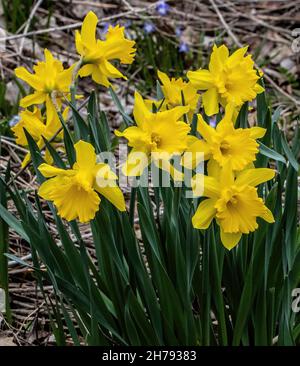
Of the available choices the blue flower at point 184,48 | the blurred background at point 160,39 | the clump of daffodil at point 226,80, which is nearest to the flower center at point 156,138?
the clump of daffodil at point 226,80

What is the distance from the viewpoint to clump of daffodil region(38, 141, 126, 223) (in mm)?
1287

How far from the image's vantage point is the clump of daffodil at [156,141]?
1280 mm

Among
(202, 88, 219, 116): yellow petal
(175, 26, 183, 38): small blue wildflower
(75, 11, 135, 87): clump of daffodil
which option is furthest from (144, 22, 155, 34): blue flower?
(202, 88, 219, 116): yellow petal

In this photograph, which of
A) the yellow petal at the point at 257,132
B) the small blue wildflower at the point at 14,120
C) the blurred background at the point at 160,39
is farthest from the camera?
the blurred background at the point at 160,39

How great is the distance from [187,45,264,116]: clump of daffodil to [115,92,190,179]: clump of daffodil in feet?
0.57

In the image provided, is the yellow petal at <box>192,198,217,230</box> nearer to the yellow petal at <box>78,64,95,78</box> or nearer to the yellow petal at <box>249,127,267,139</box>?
the yellow petal at <box>249,127,267,139</box>

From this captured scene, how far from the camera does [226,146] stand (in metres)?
1.31

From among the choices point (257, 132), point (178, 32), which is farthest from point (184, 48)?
point (257, 132)

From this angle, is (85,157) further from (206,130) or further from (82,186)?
(206,130)

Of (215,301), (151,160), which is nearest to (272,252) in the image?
(215,301)

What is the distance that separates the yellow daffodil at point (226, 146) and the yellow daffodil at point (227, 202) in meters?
0.02

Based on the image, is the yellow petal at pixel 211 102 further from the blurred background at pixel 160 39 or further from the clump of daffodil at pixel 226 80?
the blurred background at pixel 160 39

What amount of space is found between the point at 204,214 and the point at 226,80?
1.05 feet
